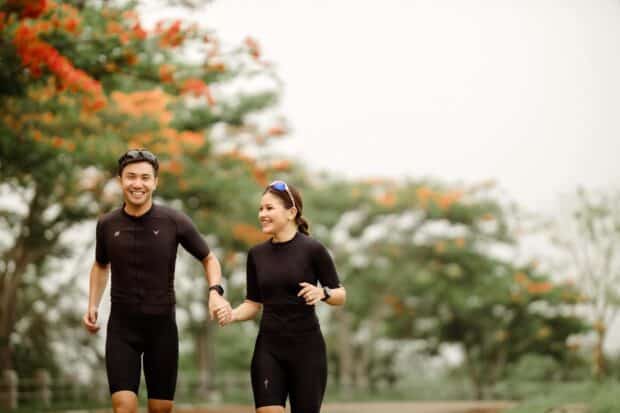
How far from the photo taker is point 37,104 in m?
15.4

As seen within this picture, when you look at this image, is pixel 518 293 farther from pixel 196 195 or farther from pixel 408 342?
pixel 196 195

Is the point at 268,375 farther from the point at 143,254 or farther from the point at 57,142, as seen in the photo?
the point at 57,142

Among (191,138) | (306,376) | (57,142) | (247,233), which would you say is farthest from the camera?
(247,233)

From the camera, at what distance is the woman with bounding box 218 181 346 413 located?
19.0 ft

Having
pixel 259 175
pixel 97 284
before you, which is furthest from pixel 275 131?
pixel 97 284

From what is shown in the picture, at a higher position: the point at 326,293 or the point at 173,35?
the point at 173,35

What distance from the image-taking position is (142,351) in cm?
610

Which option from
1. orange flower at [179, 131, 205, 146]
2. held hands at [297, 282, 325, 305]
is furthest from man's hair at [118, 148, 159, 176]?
orange flower at [179, 131, 205, 146]

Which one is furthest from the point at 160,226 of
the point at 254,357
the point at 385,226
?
the point at 385,226

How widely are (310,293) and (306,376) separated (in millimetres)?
514

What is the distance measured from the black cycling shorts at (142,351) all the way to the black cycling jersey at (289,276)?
651 millimetres

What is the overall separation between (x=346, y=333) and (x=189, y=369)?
487 inches

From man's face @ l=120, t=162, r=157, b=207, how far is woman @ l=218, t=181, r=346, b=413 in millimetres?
738

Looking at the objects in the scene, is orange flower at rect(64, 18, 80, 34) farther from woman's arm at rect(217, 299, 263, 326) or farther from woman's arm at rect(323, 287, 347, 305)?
woman's arm at rect(323, 287, 347, 305)
